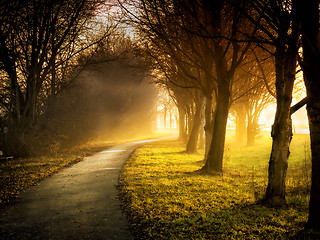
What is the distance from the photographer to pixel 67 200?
657 centimetres

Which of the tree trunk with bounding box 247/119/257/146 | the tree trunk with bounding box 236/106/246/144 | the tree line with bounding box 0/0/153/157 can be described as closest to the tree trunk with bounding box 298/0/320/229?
the tree line with bounding box 0/0/153/157

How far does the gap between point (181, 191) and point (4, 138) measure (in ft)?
37.2

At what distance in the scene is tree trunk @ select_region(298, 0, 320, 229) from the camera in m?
4.25

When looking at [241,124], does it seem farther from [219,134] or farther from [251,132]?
[219,134]

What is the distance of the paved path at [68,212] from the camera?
4.56 m

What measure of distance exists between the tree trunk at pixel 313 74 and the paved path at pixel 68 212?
12.0 ft

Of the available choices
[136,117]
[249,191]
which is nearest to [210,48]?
[249,191]

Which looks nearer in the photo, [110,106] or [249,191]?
[249,191]

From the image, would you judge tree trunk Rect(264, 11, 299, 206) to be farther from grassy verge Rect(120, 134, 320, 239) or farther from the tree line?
the tree line

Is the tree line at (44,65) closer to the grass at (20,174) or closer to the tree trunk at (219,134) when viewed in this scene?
the grass at (20,174)

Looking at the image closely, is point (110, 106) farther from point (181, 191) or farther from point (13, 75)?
point (181, 191)

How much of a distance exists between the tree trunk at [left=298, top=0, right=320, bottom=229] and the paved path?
364cm

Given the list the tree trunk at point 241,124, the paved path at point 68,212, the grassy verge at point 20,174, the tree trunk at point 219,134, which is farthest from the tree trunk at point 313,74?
the tree trunk at point 241,124

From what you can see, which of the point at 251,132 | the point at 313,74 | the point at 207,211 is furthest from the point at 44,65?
the point at 251,132
